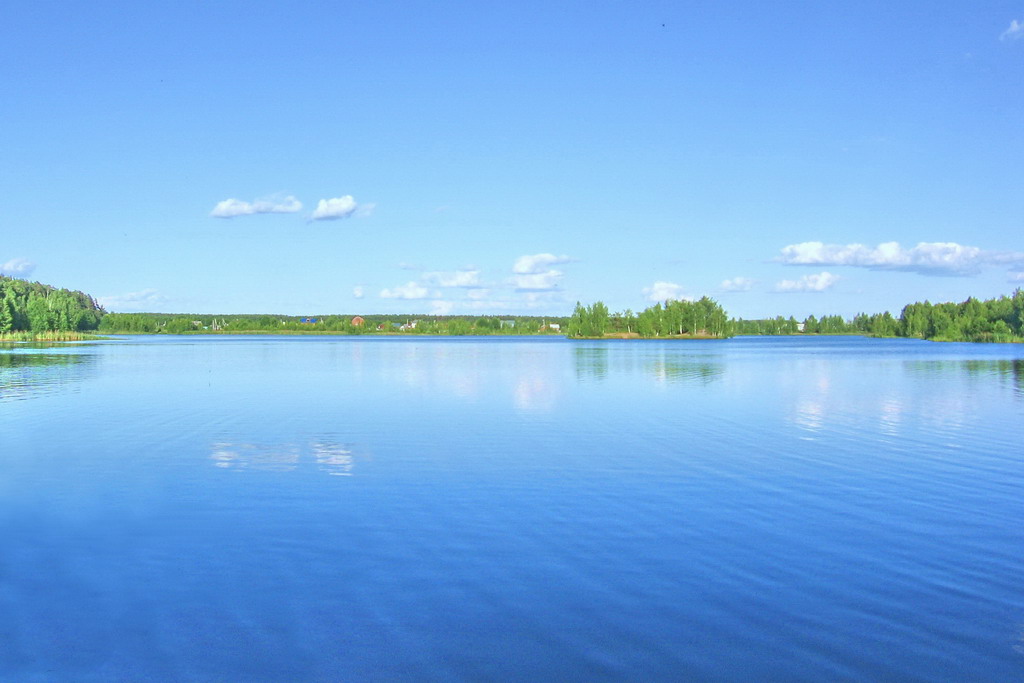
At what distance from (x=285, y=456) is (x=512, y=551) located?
8320 mm

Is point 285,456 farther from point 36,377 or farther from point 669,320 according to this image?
point 669,320

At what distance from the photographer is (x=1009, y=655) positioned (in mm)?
6430

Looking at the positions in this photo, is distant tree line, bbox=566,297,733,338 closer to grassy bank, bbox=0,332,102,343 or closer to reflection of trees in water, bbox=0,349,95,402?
grassy bank, bbox=0,332,102,343

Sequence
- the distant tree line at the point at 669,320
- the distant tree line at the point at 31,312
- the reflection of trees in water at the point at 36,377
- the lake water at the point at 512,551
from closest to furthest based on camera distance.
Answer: the lake water at the point at 512,551 → the reflection of trees in water at the point at 36,377 → the distant tree line at the point at 31,312 → the distant tree line at the point at 669,320

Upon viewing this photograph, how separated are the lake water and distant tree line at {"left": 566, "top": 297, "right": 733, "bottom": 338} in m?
156

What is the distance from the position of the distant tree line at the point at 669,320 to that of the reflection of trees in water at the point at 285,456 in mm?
161734

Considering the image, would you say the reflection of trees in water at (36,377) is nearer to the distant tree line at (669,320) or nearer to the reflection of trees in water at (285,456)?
the reflection of trees in water at (285,456)

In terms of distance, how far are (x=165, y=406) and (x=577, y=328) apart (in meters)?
160

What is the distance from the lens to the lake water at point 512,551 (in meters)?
6.52

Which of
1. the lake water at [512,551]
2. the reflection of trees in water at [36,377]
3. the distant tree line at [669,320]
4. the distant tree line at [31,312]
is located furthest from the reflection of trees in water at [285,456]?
the distant tree line at [669,320]

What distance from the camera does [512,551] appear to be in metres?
9.39

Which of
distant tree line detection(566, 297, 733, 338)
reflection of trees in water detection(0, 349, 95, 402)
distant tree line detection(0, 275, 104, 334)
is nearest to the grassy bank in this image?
distant tree line detection(0, 275, 104, 334)

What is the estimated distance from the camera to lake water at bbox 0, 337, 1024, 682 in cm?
652


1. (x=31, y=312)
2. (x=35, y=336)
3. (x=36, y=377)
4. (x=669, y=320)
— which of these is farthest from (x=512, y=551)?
(x=669, y=320)
